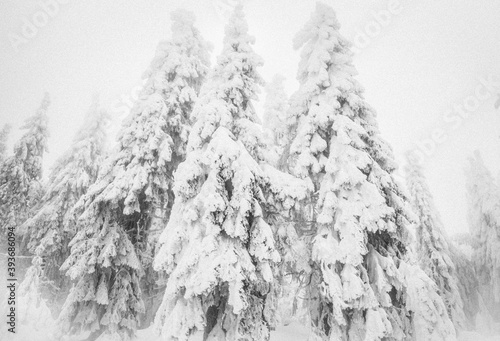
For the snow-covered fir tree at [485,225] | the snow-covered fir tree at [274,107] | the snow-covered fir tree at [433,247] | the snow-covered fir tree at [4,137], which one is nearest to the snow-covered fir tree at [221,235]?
the snow-covered fir tree at [274,107]

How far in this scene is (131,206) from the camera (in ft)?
38.2

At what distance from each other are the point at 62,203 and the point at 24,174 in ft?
13.6

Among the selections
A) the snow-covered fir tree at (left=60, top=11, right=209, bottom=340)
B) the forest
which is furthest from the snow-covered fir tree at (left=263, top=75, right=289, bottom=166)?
the snow-covered fir tree at (left=60, top=11, right=209, bottom=340)

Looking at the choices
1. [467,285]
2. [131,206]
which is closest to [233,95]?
[131,206]

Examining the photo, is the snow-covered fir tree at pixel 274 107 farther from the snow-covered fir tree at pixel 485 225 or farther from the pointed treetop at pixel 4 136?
the pointed treetop at pixel 4 136

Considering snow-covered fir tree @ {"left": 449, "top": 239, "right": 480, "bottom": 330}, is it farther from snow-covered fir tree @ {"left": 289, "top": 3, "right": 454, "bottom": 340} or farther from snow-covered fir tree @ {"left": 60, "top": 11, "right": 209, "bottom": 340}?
snow-covered fir tree @ {"left": 60, "top": 11, "right": 209, "bottom": 340}

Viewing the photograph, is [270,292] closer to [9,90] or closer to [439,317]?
[439,317]

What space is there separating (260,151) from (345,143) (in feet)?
9.98

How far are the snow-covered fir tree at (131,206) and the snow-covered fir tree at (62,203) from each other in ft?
14.0

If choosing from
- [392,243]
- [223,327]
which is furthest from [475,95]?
[223,327]

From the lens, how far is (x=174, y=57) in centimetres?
1361

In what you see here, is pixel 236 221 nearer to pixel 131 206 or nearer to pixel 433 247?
pixel 131 206

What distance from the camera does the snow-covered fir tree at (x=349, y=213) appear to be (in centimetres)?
919

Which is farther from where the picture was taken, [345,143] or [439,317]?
[439,317]
